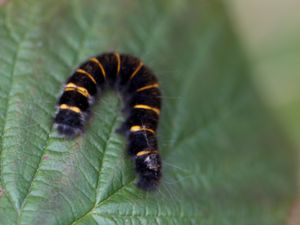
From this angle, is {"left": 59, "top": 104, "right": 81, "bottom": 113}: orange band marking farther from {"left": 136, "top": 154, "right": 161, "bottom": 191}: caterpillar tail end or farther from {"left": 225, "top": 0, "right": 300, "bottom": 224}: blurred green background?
{"left": 225, "top": 0, "right": 300, "bottom": 224}: blurred green background

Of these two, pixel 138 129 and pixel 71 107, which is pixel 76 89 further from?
pixel 138 129

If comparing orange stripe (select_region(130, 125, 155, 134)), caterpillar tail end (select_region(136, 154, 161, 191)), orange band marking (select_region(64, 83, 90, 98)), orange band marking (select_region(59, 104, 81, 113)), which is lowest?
caterpillar tail end (select_region(136, 154, 161, 191))

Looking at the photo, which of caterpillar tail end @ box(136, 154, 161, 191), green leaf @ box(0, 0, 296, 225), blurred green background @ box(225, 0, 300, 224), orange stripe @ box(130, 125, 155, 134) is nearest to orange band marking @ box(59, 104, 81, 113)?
green leaf @ box(0, 0, 296, 225)

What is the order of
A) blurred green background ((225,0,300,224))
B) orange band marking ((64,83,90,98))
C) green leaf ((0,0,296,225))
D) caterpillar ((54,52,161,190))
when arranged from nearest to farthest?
green leaf ((0,0,296,225)) < caterpillar ((54,52,161,190)) < orange band marking ((64,83,90,98)) < blurred green background ((225,0,300,224))

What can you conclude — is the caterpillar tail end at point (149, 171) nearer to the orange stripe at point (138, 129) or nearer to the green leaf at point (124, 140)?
the green leaf at point (124, 140)

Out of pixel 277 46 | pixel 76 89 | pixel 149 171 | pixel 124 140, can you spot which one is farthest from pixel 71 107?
pixel 277 46

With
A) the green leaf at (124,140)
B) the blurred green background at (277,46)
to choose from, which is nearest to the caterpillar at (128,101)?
the green leaf at (124,140)

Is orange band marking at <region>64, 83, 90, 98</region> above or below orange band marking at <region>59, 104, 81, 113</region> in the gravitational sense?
above
